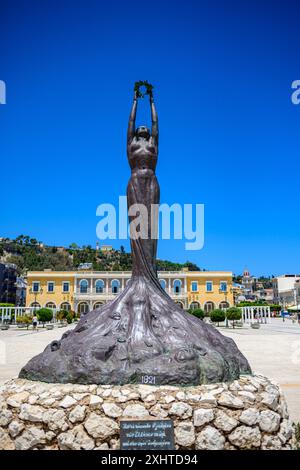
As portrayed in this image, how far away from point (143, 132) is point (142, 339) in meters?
3.21

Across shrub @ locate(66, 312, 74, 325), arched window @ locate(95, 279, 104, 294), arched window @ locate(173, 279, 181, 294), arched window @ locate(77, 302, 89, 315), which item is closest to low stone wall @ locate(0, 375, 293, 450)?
shrub @ locate(66, 312, 74, 325)

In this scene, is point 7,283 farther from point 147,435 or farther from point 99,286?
point 147,435

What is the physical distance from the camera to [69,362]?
15.7 feet

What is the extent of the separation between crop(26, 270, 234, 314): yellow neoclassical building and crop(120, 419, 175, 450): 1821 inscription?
53682mm

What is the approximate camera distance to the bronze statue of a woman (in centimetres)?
459

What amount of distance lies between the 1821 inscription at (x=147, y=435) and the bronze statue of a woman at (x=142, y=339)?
534 millimetres

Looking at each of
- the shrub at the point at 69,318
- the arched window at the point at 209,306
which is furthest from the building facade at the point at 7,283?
the arched window at the point at 209,306

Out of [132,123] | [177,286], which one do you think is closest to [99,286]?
[177,286]

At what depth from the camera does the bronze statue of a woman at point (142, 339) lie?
459cm

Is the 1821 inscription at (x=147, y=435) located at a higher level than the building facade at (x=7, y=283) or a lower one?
lower

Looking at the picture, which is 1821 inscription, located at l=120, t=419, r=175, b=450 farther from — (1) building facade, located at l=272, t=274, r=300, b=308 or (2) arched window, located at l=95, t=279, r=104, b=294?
(1) building facade, located at l=272, t=274, r=300, b=308

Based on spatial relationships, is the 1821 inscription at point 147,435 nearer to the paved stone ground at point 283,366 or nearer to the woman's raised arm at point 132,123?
the paved stone ground at point 283,366

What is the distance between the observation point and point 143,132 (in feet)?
21.1
